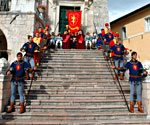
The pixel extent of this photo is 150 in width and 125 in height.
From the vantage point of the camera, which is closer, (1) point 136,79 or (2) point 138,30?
(1) point 136,79

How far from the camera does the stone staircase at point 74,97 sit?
4.70 metres

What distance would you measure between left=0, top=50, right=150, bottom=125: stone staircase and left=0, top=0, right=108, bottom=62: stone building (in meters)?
3.31

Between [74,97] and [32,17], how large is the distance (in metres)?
6.94

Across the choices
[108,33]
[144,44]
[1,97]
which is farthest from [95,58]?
[144,44]

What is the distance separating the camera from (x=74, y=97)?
223 inches

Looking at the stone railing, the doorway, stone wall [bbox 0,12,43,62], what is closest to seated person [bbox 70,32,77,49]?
the doorway

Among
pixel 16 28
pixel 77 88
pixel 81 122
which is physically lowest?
pixel 81 122

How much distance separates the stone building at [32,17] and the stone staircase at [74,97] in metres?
3.31

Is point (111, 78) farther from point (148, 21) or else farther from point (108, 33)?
point (148, 21)

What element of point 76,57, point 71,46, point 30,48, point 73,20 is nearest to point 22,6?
point 73,20

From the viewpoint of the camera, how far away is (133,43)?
1507 cm

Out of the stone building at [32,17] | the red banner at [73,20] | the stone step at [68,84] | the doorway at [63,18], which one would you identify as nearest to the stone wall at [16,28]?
the stone building at [32,17]

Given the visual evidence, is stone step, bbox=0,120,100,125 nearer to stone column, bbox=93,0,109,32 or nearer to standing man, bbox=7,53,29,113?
standing man, bbox=7,53,29,113

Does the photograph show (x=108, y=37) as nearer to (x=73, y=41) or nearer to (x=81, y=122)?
(x=73, y=41)
